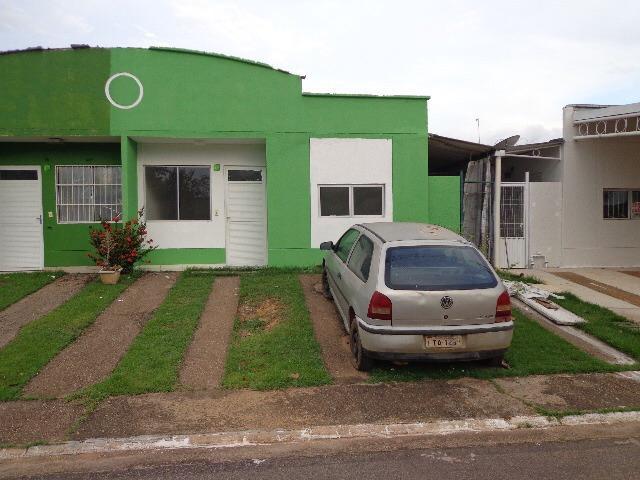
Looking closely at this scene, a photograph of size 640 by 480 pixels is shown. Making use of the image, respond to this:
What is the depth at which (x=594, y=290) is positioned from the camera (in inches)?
387

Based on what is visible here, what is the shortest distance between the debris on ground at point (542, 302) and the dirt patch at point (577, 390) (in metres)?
1.90

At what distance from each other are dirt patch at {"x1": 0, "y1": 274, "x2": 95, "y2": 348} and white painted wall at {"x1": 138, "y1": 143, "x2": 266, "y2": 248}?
175 cm

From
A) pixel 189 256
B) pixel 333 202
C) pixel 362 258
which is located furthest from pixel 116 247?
pixel 362 258

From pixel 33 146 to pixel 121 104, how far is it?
7.89 feet

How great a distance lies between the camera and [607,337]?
690cm

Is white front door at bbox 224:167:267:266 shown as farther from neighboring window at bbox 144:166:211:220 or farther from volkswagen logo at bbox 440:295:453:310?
volkswagen logo at bbox 440:295:453:310

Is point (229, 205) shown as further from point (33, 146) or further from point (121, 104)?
point (33, 146)

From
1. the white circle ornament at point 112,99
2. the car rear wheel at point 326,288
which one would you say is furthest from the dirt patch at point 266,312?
the white circle ornament at point 112,99

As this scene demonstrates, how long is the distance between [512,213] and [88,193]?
9648 millimetres

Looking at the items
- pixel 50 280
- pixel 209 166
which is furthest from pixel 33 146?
pixel 209 166

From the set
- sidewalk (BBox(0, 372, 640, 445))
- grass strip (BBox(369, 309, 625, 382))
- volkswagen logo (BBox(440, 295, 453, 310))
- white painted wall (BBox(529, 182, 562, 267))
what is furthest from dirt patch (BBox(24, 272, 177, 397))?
white painted wall (BBox(529, 182, 562, 267))

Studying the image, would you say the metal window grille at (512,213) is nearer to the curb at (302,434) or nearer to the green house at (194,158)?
the green house at (194,158)

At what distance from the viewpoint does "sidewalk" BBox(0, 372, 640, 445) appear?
15.1ft

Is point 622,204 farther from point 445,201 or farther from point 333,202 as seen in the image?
point 333,202
